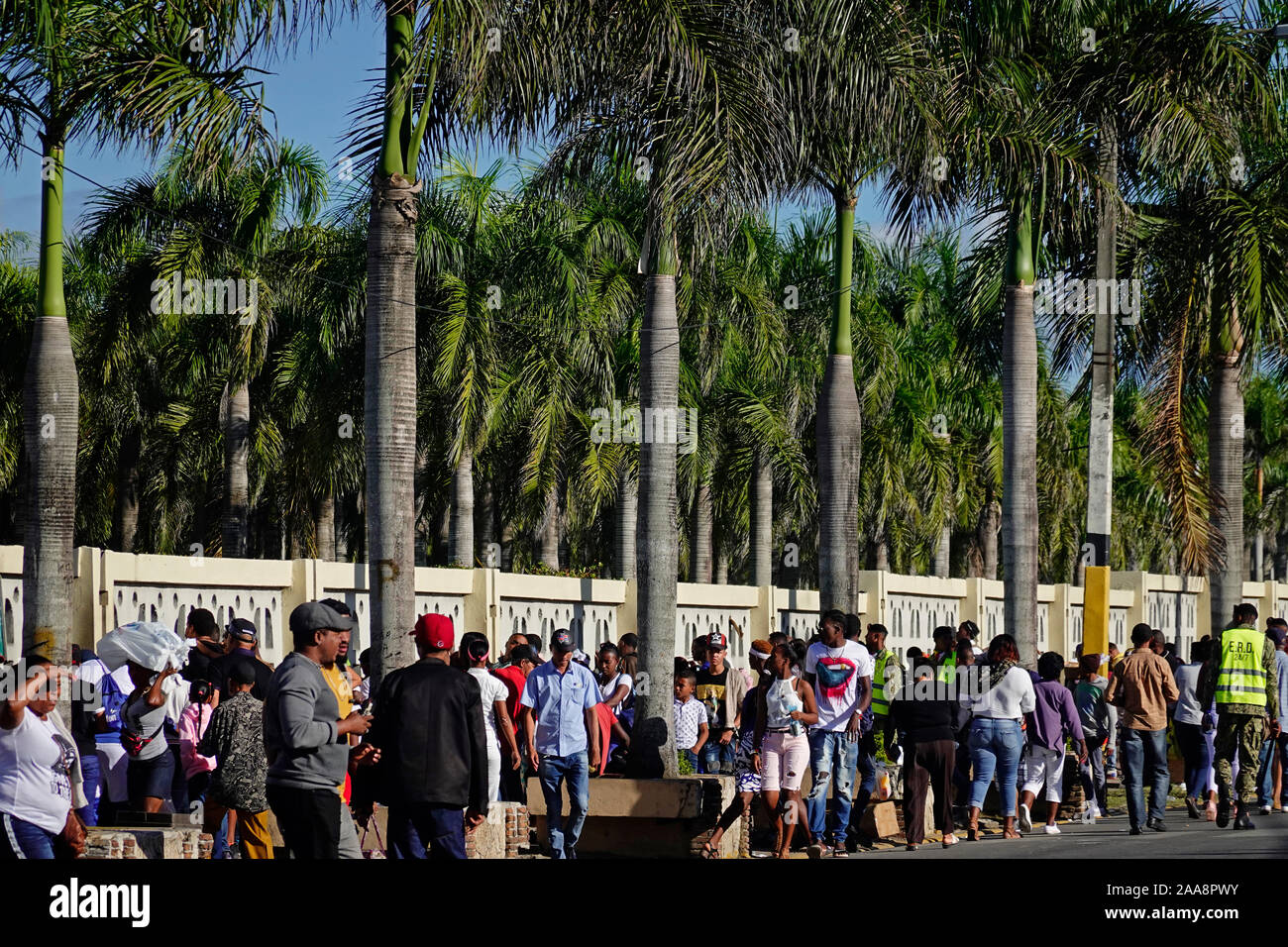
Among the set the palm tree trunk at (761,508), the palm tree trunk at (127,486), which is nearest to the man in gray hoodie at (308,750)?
the palm tree trunk at (761,508)

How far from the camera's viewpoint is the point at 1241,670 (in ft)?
52.3

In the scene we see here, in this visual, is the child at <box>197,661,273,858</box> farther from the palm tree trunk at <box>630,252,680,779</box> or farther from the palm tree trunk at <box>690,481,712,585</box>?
the palm tree trunk at <box>690,481,712,585</box>

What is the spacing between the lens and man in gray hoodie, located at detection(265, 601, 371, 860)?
873 cm

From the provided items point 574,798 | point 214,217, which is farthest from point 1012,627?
point 214,217

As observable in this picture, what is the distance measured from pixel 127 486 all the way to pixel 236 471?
53.0 ft

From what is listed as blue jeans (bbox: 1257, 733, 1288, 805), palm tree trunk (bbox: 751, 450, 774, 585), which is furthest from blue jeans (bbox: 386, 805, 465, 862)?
palm tree trunk (bbox: 751, 450, 774, 585)

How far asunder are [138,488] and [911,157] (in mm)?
33376

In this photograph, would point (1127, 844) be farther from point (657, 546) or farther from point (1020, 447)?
point (1020, 447)

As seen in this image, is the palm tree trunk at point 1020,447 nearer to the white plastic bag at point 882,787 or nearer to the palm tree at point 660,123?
the white plastic bag at point 882,787

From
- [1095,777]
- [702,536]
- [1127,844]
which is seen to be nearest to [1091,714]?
[1095,777]

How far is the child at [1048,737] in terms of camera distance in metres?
16.6

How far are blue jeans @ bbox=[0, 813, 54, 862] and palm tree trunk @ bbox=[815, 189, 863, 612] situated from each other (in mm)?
11515

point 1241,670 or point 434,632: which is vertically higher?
point 434,632

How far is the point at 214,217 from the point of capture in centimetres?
2762
